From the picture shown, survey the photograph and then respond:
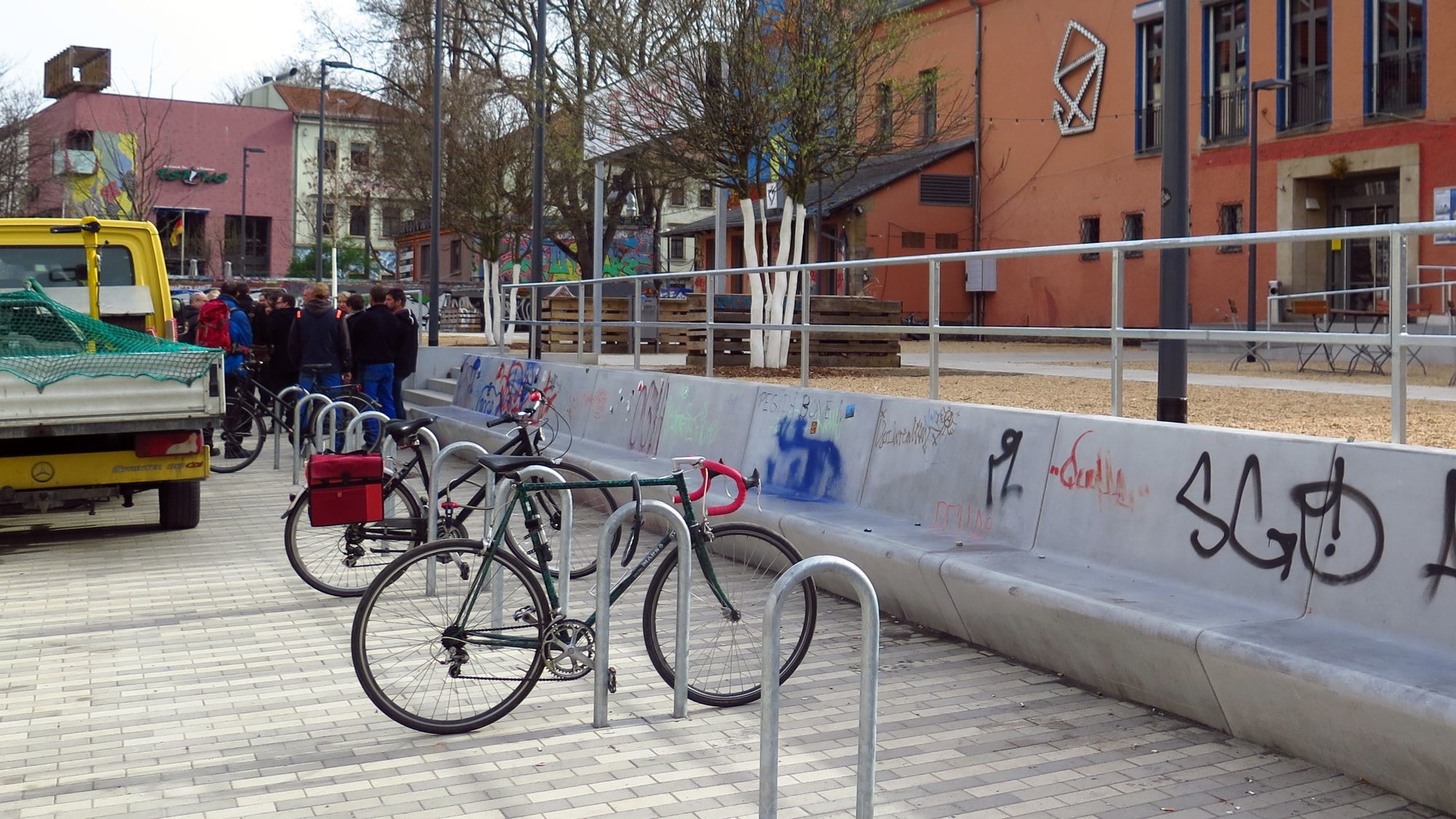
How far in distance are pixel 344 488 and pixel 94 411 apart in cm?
355

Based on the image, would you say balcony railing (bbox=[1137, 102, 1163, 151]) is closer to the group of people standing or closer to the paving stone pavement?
the group of people standing

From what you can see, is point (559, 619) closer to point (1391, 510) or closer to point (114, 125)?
point (1391, 510)

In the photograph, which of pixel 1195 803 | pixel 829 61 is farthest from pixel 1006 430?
pixel 829 61

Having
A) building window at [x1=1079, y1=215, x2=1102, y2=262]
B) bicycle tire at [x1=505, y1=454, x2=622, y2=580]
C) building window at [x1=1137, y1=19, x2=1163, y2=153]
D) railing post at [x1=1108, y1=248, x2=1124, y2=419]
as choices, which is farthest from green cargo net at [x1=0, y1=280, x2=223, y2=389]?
building window at [x1=1079, y1=215, x2=1102, y2=262]

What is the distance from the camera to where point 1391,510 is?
17.6 feet

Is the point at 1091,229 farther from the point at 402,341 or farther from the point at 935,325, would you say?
the point at 935,325

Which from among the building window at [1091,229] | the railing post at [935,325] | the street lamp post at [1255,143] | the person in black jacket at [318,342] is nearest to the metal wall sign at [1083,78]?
the building window at [1091,229]

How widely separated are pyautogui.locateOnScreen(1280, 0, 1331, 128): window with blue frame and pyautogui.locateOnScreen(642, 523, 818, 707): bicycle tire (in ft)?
82.2

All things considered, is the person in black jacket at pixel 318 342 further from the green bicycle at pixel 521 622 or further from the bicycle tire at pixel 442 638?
the bicycle tire at pixel 442 638

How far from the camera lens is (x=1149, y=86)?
104 ft

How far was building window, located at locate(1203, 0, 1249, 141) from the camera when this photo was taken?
29.7m

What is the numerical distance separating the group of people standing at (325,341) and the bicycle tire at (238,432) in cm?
40

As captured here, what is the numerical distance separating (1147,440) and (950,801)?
2.40 m

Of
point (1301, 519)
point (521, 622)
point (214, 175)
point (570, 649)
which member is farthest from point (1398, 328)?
point (214, 175)
